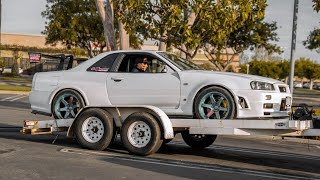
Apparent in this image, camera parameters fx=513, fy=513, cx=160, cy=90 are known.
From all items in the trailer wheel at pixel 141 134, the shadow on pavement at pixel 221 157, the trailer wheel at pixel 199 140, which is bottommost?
the shadow on pavement at pixel 221 157

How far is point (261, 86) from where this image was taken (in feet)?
28.9

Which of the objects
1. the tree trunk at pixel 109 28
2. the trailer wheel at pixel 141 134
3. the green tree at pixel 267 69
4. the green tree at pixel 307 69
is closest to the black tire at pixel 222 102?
the trailer wheel at pixel 141 134

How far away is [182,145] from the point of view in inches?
460

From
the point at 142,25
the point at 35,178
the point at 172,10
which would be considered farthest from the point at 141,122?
the point at 142,25

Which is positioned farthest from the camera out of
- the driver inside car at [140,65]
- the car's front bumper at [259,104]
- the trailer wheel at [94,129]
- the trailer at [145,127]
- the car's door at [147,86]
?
the driver inside car at [140,65]

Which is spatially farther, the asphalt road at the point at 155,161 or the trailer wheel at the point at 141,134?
the trailer wheel at the point at 141,134

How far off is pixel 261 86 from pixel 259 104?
1.16 feet

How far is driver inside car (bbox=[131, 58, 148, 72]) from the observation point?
980cm

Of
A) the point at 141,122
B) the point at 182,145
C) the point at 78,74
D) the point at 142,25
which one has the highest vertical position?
the point at 142,25

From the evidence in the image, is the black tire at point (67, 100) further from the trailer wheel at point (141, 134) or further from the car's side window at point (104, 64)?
the trailer wheel at point (141, 134)

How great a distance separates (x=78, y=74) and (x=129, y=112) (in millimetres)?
1366

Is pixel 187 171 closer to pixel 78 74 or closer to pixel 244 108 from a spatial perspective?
pixel 244 108

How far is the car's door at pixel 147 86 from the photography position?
9.34 metres

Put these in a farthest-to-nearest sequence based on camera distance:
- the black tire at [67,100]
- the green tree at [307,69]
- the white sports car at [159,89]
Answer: the green tree at [307,69]
the black tire at [67,100]
the white sports car at [159,89]
